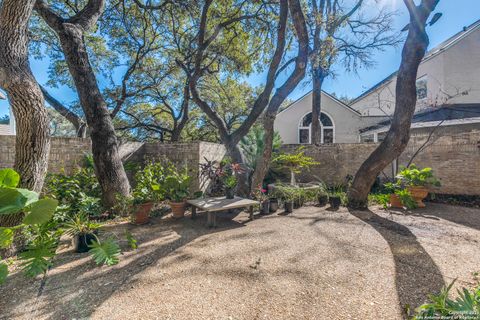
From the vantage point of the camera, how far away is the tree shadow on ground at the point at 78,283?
1.85 meters

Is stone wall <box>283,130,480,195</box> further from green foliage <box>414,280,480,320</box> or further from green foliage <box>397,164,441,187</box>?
green foliage <box>414,280,480,320</box>

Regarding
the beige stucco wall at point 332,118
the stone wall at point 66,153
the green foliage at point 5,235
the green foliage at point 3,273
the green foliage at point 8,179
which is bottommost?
the green foliage at point 3,273

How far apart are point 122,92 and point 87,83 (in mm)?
6949

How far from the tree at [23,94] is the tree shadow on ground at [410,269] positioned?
4502 mm

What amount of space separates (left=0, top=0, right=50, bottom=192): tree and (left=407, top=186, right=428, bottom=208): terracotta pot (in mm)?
7483

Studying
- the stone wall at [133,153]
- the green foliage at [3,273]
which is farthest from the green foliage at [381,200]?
the green foliage at [3,273]

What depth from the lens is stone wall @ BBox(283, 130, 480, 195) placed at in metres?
5.74

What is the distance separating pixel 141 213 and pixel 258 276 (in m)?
2.86

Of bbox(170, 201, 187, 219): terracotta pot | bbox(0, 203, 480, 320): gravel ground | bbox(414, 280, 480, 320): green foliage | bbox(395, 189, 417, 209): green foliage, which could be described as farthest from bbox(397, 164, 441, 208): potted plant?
bbox(170, 201, 187, 219): terracotta pot

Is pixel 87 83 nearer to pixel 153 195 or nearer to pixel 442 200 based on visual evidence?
pixel 153 195

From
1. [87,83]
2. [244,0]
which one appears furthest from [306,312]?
[244,0]

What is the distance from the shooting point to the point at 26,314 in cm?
180

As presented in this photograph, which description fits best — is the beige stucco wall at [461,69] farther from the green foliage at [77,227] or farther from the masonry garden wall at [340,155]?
the green foliage at [77,227]

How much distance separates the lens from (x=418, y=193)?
5312 mm
